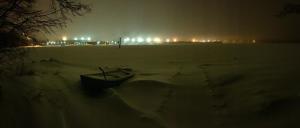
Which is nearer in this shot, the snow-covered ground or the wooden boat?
the snow-covered ground

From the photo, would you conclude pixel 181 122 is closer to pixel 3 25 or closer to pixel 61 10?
pixel 61 10

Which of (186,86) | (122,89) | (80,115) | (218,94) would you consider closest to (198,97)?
(218,94)

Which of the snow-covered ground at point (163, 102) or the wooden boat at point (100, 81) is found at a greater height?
the wooden boat at point (100, 81)

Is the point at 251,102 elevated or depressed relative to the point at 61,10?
depressed

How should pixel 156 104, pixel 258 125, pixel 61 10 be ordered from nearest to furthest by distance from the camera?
1. pixel 258 125
2. pixel 61 10
3. pixel 156 104

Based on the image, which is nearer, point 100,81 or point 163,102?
point 163,102

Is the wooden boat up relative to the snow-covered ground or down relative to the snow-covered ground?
up

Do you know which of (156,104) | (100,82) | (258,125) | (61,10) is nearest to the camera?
(258,125)

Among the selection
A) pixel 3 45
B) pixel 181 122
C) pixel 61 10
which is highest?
pixel 61 10

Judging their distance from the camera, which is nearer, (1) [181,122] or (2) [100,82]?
(1) [181,122]

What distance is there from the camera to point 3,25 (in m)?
12.1

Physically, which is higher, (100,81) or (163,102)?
(100,81)

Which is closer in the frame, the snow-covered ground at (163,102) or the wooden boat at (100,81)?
the snow-covered ground at (163,102)

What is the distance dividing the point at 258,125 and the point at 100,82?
7039mm
